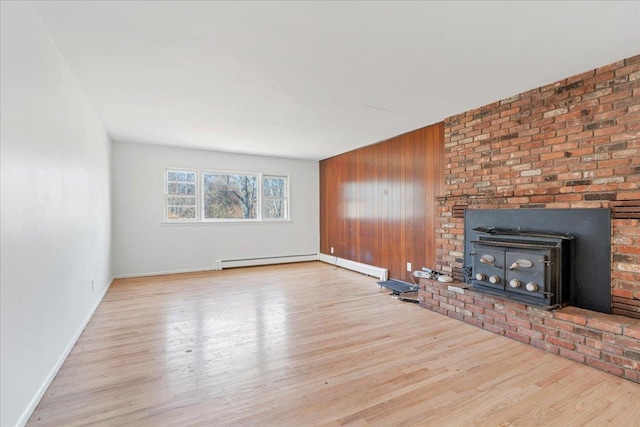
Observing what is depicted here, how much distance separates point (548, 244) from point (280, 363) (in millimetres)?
2621

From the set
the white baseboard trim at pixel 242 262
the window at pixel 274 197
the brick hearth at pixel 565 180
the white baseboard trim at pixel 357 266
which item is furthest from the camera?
the window at pixel 274 197

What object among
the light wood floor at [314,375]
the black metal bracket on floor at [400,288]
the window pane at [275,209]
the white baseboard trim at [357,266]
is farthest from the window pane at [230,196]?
the black metal bracket on floor at [400,288]

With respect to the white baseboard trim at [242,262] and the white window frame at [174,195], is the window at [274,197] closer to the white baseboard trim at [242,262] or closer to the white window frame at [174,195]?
the white baseboard trim at [242,262]

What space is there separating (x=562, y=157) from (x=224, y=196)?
18.3ft

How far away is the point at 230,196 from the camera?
6512 millimetres

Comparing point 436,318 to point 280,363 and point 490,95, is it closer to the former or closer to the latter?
point 280,363

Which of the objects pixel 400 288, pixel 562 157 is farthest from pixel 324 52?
pixel 400 288

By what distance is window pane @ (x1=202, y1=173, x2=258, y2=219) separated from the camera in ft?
20.6

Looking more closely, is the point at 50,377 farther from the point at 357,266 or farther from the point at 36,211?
the point at 357,266

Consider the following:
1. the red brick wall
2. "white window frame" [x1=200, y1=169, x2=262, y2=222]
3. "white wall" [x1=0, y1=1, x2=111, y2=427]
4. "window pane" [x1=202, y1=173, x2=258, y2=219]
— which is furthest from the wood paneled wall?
"white wall" [x1=0, y1=1, x2=111, y2=427]

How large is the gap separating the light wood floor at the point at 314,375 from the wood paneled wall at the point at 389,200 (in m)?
1.35

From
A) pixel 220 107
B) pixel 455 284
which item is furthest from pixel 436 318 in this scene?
pixel 220 107

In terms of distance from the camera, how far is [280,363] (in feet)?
7.98

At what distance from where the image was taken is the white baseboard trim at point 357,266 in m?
5.22
